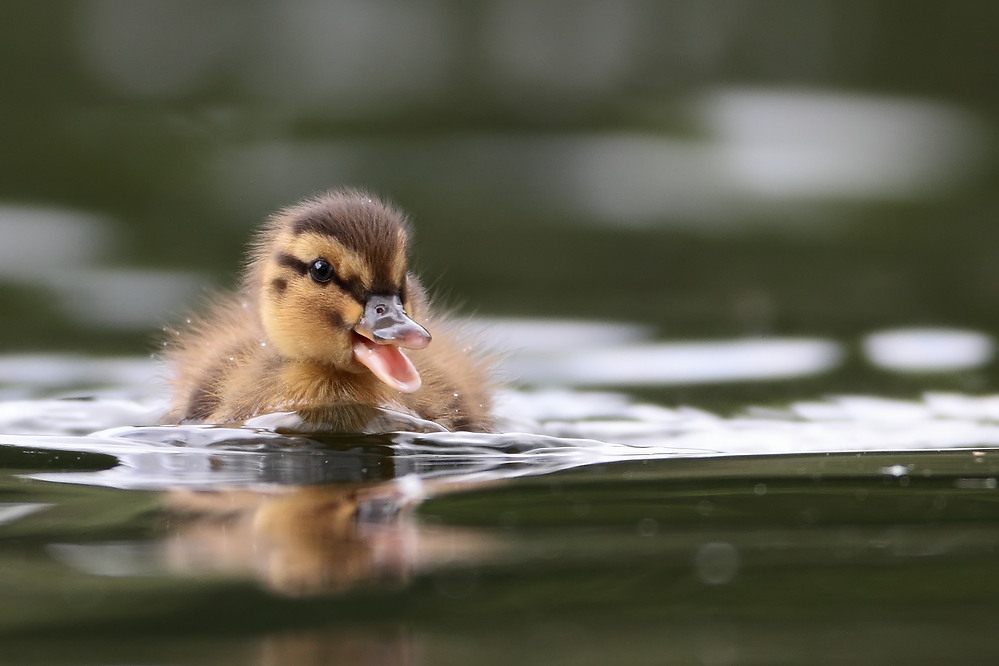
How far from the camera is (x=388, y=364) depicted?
2.36 meters

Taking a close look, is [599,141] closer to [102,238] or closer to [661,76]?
[661,76]

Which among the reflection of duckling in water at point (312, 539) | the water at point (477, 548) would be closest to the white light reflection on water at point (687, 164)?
the water at point (477, 548)

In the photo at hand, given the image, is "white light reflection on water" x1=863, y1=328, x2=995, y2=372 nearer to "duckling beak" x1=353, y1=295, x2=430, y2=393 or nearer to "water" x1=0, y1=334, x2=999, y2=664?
"water" x1=0, y1=334, x2=999, y2=664

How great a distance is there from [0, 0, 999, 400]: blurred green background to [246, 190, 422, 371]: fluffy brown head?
95cm

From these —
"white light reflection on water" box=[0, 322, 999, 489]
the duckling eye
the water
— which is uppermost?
the duckling eye

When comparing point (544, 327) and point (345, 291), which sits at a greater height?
point (544, 327)

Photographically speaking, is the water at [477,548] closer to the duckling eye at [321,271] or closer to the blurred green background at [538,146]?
the duckling eye at [321,271]

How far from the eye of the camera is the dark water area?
1162mm

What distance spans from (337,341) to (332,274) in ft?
0.37

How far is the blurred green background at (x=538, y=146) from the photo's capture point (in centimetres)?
361

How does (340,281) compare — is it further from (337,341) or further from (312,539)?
(312,539)

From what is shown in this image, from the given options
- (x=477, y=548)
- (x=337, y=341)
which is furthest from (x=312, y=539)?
(x=337, y=341)

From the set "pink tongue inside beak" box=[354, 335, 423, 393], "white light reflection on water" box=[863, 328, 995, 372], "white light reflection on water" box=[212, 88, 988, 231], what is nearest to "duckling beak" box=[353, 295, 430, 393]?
"pink tongue inside beak" box=[354, 335, 423, 393]

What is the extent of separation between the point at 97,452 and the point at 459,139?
2.16 m
